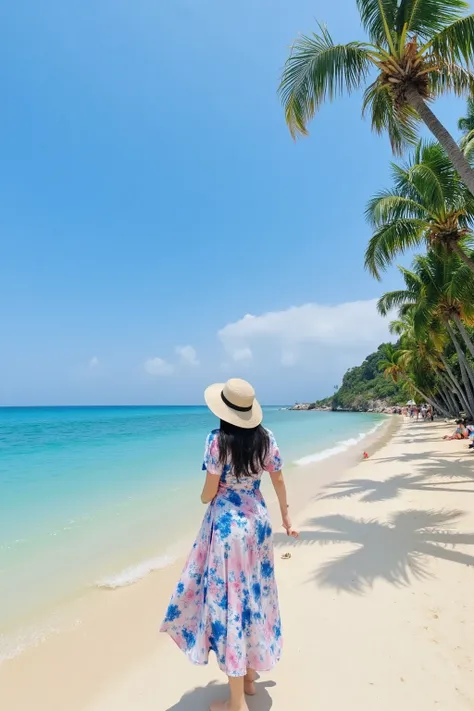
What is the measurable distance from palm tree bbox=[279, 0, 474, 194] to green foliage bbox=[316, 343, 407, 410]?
74.9 meters

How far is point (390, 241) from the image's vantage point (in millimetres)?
9836

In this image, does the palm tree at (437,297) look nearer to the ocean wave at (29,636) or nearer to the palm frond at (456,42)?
the palm frond at (456,42)

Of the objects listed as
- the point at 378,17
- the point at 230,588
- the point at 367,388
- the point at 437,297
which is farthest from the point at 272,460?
the point at 367,388

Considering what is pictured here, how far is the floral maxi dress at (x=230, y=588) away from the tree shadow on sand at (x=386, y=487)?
584 centimetres

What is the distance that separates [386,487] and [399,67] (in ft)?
26.1

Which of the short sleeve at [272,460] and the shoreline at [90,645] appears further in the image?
the shoreline at [90,645]

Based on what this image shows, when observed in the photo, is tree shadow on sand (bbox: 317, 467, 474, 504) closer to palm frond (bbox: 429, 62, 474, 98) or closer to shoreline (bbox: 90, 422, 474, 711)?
shoreline (bbox: 90, 422, 474, 711)

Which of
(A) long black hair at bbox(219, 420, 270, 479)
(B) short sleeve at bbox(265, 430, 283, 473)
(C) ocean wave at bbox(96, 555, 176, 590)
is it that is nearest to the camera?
(A) long black hair at bbox(219, 420, 270, 479)

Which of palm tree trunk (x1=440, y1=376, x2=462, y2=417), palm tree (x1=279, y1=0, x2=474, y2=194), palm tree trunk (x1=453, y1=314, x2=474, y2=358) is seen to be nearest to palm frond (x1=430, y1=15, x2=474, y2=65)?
palm tree (x1=279, y1=0, x2=474, y2=194)

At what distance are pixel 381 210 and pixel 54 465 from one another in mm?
14470

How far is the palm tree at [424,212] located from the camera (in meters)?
8.16

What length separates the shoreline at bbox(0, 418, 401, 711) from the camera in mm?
2691

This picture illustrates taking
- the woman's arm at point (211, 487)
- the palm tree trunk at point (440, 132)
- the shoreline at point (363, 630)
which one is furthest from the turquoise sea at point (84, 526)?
the palm tree trunk at point (440, 132)

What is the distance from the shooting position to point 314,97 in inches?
265
